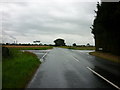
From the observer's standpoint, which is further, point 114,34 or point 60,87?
point 114,34

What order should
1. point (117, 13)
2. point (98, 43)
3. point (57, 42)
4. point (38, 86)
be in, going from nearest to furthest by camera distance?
point (38, 86) → point (117, 13) → point (98, 43) → point (57, 42)

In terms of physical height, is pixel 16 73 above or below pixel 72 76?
above

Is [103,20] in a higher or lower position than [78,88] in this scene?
higher

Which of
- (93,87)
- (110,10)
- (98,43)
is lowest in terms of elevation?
(93,87)

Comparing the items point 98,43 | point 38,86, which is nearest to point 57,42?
point 98,43

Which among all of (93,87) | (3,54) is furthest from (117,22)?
(93,87)

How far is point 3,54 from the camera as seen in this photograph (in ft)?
68.3

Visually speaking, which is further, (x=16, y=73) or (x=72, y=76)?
(x=16, y=73)

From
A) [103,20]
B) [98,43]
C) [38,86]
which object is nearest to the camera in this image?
[38,86]

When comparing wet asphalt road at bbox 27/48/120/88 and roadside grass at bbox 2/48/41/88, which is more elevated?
roadside grass at bbox 2/48/41/88

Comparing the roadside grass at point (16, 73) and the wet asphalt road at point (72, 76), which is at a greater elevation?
the roadside grass at point (16, 73)

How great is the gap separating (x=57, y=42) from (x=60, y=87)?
186152mm

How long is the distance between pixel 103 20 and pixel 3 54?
1180 cm

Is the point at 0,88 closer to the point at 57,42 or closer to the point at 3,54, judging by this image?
the point at 3,54
